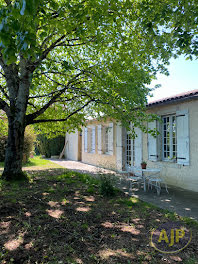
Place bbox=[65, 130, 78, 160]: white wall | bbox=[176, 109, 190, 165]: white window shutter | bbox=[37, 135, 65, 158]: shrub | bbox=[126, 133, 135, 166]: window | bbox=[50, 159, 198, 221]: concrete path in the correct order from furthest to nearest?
1. bbox=[37, 135, 65, 158]: shrub
2. bbox=[65, 130, 78, 160]: white wall
3. bbox=[126, 133, 135, 166]: window
4. bbox=[176, 109, 190, 165]: white window shutter
5. bbox=[50, 159, 198, 221]: concrete path

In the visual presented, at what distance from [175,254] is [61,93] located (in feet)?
20.1

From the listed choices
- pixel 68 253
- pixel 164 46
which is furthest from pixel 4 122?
pixel 68 253

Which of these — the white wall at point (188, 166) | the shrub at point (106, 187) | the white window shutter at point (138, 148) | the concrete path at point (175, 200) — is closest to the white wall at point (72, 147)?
the white window shutter at point (138, 148)

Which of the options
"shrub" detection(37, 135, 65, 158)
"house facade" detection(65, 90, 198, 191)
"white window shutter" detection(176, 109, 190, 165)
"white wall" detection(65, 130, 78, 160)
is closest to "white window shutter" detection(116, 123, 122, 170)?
"house facade" detection(65, 90, 198, 191)

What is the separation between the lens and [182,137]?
22.3 feet

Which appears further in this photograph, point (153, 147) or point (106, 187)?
point (153, 147)

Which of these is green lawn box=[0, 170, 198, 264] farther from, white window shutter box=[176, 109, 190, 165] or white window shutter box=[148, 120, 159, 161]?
white window shutter box=[148, 120, 159, 161]

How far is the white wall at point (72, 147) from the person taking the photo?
1642cm

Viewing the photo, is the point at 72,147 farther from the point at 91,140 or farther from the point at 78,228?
the point at 78,228

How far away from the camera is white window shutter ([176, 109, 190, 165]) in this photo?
665 centimetres

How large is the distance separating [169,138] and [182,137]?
74 centimetres

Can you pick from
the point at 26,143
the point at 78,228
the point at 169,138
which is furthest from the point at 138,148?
the point at 26,143

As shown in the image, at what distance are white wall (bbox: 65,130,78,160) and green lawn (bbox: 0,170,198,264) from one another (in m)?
10.9

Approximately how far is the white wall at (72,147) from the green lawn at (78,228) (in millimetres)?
10859
